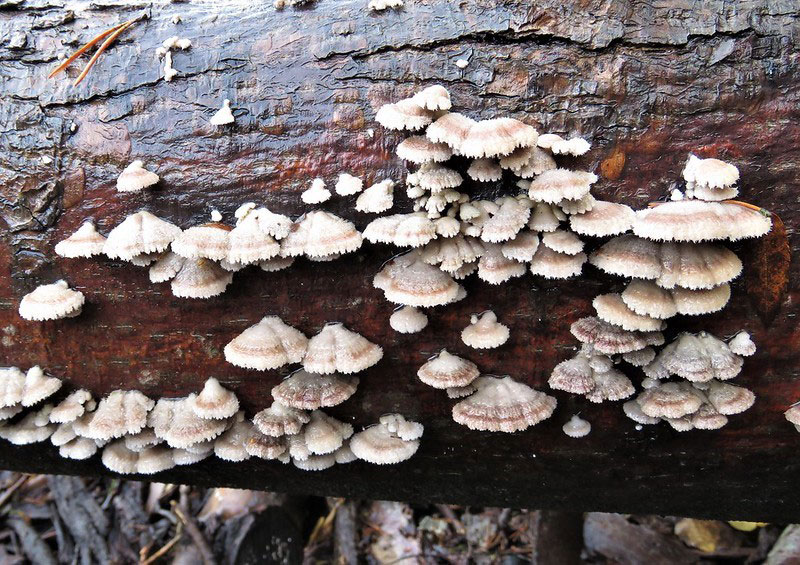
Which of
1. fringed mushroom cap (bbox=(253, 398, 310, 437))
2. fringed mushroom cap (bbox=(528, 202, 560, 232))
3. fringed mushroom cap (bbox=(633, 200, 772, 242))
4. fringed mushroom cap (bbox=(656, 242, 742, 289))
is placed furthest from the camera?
fringed mushroom cap (bbox=(253, 398, 310, 437))

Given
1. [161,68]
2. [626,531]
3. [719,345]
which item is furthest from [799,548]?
[161,68]

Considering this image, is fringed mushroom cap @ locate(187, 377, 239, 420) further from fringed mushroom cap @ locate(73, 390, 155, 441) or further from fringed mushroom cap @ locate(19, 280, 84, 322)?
fringed mushroom cap @ locate(19, 280, 84, 322)

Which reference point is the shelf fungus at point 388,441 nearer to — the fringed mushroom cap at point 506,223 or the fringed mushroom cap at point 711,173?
the fringed mushroom cap at point 506,223

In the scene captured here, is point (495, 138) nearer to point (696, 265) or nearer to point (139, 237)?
point (696, 265)

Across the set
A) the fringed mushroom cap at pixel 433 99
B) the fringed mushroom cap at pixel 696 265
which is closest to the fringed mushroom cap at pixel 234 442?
the fringed mushroom cap at pixel 433 99

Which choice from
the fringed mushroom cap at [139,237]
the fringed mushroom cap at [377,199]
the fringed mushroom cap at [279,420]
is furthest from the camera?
the fringed mushroom cap at [279,420]

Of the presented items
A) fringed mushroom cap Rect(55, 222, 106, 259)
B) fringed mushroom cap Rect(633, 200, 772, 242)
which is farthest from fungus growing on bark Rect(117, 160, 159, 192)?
fringed mushroom cap Rect(633, 200, 772, 242)

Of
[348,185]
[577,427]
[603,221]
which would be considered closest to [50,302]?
[348,185]
